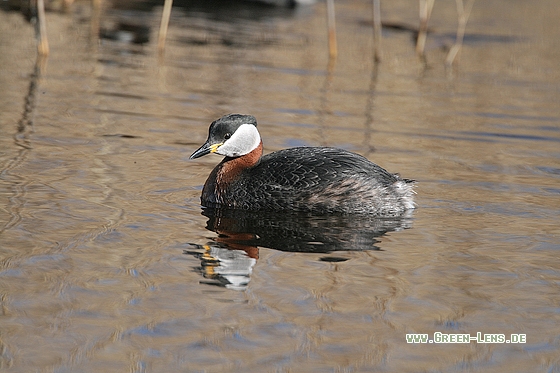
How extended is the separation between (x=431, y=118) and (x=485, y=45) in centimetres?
676

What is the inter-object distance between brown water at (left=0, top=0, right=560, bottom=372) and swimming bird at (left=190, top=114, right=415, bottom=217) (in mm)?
190

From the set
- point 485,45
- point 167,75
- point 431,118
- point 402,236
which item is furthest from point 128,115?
point 485,45

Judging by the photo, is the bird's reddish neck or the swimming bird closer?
the swimming bird

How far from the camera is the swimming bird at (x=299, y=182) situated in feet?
23.4

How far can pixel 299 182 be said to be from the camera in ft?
23.4

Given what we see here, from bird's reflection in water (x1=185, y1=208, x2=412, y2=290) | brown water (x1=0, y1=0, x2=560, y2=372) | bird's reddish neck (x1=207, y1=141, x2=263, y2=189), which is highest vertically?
bird's reddish neck (x1=207, y1=141, x2=263, y2=189)

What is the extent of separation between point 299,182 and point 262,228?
0.61m

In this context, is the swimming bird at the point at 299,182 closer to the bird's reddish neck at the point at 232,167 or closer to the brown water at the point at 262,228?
the bird's reddish neck at the point at 232,167

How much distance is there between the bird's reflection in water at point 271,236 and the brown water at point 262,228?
25mm

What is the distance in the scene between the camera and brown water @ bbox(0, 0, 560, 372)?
4.56m

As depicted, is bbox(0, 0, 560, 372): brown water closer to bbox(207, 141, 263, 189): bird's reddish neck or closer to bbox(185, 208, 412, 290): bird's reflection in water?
bbox(185, 208, 412, 290): bird's reflection in water

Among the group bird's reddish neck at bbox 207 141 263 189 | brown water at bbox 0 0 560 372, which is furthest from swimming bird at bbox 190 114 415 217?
brown water at bbox 0 0 560 372

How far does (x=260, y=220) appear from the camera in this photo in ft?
22.9

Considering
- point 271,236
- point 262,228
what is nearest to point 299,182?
point 262,228
